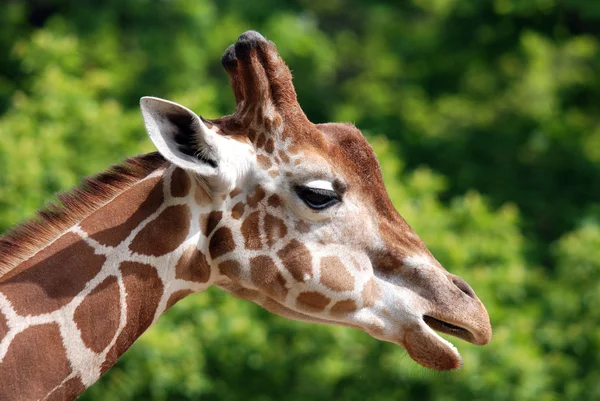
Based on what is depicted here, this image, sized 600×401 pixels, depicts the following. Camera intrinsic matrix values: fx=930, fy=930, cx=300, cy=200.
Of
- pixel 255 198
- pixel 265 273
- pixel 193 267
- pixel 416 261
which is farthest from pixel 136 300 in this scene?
pixel 416 261

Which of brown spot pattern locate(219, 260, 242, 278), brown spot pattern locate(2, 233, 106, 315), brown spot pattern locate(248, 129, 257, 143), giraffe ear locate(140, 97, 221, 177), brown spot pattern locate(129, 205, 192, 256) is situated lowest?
brown spot pattern locate(2, 233, 106, 315)

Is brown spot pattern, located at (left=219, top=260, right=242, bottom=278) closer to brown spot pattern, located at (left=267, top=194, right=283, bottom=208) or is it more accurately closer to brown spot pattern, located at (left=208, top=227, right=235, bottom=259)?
brown spot pattern, located at (left=208, top=227, right=235, bottom=259)

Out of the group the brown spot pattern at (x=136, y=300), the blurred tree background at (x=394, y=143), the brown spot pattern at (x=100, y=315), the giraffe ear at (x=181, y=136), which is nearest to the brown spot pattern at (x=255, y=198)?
the giraffe ear at (x=181, y=136)

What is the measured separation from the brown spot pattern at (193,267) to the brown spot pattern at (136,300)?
105mm

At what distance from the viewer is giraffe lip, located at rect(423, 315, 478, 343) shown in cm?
407

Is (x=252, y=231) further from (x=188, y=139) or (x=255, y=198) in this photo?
(x=188, y=139)

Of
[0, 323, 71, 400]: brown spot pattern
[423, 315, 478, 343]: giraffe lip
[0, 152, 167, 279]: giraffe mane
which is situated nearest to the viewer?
[0, 323, 71, 400]: brown spot pattern

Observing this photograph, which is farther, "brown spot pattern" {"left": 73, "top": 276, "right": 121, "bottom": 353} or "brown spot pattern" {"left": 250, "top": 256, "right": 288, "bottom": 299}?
"brown spot pattern" {"left": 250, "top": 256, "right": 288, "bottom": 299}

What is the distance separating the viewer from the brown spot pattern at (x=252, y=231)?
3.94 m

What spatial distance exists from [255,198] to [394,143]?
10874 millimetres

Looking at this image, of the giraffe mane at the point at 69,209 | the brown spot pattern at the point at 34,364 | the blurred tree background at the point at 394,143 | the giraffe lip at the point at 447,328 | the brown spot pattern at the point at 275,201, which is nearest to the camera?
the brown spot pattern at the point at 34,364

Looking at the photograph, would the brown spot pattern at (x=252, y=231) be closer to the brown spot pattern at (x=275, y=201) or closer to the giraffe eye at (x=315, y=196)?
the brown spot pattern at (x=275, y=201)

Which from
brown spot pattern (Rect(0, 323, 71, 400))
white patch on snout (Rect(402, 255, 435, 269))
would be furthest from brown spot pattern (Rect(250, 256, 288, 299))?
brown spot pattern (Rect(0, 323, 71, 400))

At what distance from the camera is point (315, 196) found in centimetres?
398
